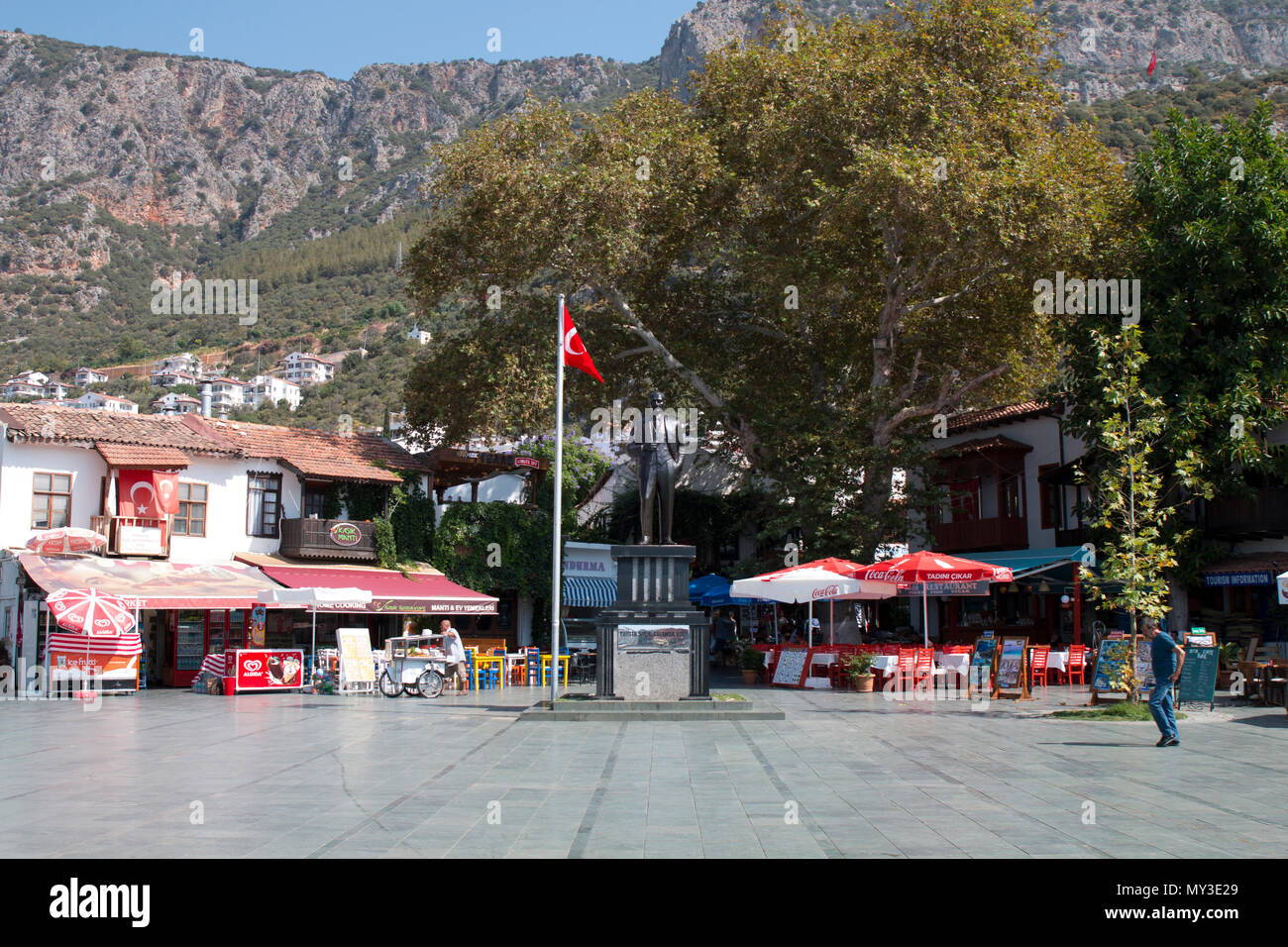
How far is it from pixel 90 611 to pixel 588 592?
1691cm

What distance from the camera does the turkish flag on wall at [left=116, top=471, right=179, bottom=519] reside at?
27438 millimetres

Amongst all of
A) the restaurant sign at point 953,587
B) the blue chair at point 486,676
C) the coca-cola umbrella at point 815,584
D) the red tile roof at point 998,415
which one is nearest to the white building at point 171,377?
the red tile roof at point 998,415

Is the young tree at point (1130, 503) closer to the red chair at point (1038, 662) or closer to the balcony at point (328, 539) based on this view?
the red chair at point (1038, 662)

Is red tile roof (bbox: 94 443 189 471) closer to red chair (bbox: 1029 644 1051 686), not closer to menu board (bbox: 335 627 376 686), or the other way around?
menu board (bbox: 335 627 376 686)

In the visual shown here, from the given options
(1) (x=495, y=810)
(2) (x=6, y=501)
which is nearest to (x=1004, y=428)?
(2) (x=6, y=501)

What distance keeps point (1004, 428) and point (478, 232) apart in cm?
1998

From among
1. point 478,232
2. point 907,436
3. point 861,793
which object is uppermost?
point 478,232

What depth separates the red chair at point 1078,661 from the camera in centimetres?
2462

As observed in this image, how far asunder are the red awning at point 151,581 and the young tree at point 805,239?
25.8 ft

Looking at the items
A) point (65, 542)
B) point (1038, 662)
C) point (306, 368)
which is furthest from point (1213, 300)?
point (306, 368)

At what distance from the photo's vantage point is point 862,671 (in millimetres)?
23859
